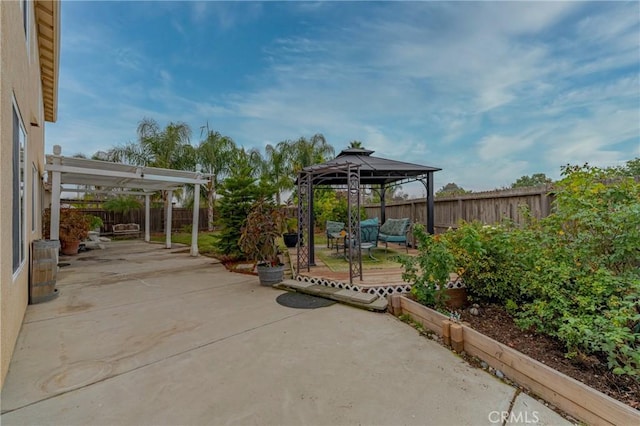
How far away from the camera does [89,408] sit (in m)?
1.93

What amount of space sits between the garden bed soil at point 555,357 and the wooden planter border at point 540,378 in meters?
0.26

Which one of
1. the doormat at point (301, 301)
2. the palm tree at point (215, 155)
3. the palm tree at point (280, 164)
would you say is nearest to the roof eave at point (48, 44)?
the doormat at point (301, 301)

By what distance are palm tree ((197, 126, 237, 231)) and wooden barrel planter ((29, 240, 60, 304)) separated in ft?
36.4

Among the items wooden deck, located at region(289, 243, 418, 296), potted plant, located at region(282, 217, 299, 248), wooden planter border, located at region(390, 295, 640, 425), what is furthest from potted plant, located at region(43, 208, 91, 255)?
wooden planter border, located at region(390, 295, 640, 425)

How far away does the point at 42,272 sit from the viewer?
4379 mm

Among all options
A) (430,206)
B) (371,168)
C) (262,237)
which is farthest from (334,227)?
(262,237)

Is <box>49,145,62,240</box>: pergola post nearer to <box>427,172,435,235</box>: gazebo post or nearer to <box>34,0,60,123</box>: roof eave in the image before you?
<box>34,0,60,123</box>: roof eave

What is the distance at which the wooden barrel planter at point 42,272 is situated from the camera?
430cm

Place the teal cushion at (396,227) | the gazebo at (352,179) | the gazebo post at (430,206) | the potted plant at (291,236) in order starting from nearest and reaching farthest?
the gazebo at (352,179)
the gazebo post at (430,206)
the teal cushion at (396,227)
the potted plant at (291,236)

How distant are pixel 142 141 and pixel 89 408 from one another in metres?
15.6

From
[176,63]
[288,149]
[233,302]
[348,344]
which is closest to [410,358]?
[348,344]

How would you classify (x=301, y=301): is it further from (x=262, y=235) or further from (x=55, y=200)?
(x=55, y=200)

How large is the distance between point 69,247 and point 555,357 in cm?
1306

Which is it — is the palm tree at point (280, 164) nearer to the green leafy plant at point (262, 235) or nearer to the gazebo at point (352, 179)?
the gazebo at point (352, 179)
